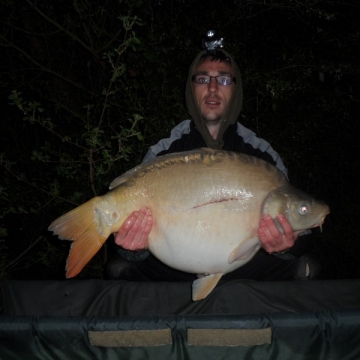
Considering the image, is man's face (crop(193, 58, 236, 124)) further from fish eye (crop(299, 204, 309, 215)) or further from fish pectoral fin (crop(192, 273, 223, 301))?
fish pectoral fin (crop(192, 273, 223, 301))

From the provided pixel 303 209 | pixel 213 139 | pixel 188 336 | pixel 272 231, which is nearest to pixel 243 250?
pixel 272 231

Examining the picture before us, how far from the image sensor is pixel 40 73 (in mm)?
2621

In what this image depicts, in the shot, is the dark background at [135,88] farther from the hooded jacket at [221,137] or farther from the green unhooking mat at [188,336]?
the green unhooking mat at [188,336]

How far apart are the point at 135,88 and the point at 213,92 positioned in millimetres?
523

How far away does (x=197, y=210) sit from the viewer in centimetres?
131

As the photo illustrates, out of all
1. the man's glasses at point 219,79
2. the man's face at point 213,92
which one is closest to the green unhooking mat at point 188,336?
the man's face at point 213,92

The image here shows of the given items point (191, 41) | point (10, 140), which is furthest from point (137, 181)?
point (10, 140)

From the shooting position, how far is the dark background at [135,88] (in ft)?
7.41

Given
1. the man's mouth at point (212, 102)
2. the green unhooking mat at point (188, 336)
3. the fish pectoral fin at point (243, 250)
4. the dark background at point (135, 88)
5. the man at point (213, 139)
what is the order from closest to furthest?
the green unhooking mat at point (188, 336), the fish pectoral fin at point (243, 250), the man at point (213, 139), the man's mouth at point (212, 102), the dark background at point (135, 88)

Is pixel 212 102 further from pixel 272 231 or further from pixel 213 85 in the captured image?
pixel 272 231

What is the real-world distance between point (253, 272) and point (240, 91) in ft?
3.02

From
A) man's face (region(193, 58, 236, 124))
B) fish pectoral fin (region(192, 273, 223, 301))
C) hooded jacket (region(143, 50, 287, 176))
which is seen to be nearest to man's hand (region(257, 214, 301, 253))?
fish pectoral fin (region(192, 273, 223, 301))

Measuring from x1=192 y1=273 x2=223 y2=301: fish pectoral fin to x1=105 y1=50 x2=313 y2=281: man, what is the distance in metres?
0.42

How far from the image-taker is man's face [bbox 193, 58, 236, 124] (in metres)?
1.95
